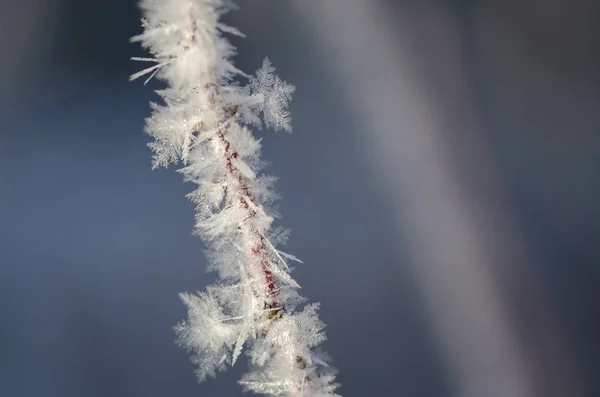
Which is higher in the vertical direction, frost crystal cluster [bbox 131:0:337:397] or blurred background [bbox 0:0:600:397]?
blurred background [bbox 0:0:600:397]

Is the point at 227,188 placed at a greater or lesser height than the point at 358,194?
lesser

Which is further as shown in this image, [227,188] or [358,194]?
[358,194]

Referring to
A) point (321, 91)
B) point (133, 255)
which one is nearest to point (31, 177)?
point (133, 255)

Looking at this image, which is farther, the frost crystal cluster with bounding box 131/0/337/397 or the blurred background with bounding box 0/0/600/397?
the blurred background with bounding box 0/0/600/397

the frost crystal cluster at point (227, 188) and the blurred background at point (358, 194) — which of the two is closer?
the frost crystal cluster at point (227, 188)
